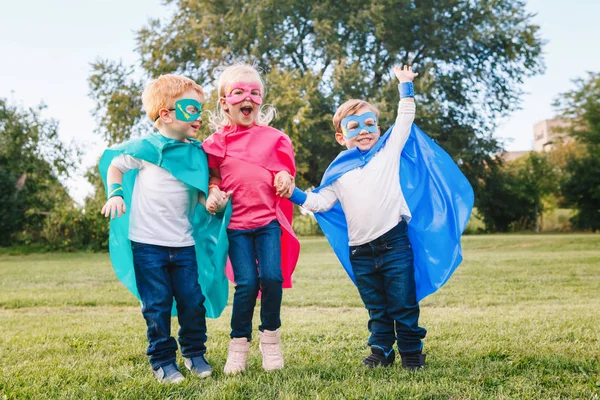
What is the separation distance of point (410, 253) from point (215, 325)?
265 cm

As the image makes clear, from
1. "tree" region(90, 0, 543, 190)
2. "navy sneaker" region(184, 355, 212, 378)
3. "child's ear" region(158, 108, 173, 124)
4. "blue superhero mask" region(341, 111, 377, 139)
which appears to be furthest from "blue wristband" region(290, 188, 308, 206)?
"tree" region(90, 0, 543, 190)

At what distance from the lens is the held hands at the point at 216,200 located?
148 inches

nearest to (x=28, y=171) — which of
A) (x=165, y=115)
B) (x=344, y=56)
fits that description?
(x=344, y=56)

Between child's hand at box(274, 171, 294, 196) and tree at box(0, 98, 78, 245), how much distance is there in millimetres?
19663

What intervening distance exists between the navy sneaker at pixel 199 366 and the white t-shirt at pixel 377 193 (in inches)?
48.7

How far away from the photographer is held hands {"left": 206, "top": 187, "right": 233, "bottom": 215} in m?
3.75

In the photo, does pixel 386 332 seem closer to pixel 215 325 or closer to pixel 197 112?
pixel 197 112

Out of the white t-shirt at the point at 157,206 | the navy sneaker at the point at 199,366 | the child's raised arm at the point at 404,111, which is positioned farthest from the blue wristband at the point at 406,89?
the navy sneaker at the point at 199,366

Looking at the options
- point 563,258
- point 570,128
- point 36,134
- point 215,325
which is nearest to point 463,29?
point 570,128

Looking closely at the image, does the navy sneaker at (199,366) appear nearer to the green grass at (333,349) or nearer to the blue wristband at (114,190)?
the green grass at (333,349)

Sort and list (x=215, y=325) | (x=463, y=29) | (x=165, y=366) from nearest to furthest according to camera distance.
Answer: (x=165, y=366), (x=215, y=325), (x=463, y=29)

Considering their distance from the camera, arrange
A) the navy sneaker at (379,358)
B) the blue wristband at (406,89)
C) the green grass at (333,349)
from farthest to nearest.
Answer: the blue wristband at (406,89), the navy sneaker at (379,358), the green grass at (333,349)

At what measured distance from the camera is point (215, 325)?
19.3 ft

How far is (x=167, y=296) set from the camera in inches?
147
